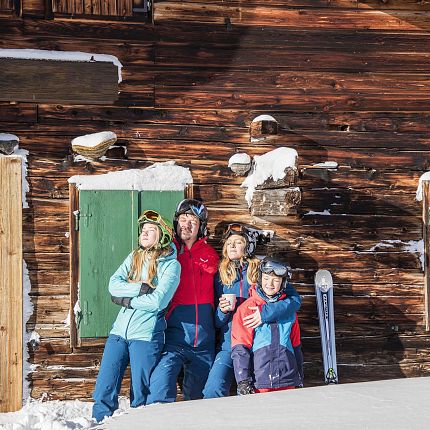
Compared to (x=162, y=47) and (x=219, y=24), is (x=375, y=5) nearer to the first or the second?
(x=219, y=24)

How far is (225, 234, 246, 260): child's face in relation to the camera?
292 inches

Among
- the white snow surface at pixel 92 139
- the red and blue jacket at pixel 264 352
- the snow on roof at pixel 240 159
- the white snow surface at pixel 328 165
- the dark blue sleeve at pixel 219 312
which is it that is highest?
the white snow surface at pixel 92 139

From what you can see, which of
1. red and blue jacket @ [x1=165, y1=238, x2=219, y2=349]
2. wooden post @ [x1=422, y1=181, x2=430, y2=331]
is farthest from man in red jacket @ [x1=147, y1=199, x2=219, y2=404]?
wooden post @ [x1=422, y1=181, x2=430, y2=331]

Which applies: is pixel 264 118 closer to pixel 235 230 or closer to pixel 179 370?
pixel 235 230

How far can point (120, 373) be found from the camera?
7031 mm

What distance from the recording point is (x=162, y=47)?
794cm

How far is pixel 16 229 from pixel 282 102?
111 inches

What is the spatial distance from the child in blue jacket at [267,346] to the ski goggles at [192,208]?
2.51ft

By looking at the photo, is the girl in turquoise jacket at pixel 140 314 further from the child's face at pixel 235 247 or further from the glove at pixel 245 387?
the glove at pixel 245 387

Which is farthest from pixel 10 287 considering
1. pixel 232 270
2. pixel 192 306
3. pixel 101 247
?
pixel 232 270

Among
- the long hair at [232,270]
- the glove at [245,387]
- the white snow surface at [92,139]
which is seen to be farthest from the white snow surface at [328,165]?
the glove at [245,387]

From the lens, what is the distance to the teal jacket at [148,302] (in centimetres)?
699

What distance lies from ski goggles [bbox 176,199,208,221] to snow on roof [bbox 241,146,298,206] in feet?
1.88

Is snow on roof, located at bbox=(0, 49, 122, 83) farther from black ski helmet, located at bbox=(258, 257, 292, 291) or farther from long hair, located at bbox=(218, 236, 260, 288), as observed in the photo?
black ski helmet, located at bbox=(258, 257, 292, 291)
